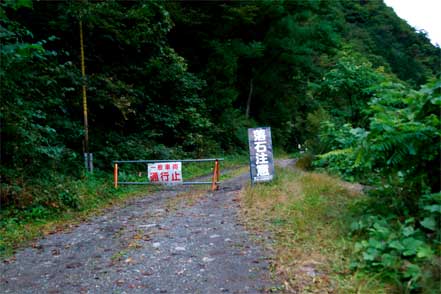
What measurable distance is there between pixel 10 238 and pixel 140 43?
8669mm

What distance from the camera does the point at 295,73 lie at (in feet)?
93.8

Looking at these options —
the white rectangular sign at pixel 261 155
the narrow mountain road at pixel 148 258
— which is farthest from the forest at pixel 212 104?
the white rectangular sign at pixel 261 155

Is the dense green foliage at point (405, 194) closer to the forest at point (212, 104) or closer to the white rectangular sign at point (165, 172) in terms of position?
the forest at point (212, 104)

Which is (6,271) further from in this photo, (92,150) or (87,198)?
(92,150)

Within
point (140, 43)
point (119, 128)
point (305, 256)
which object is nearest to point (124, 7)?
→ point (140, 43)

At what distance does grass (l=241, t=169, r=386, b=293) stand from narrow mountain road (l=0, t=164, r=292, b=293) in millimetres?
266

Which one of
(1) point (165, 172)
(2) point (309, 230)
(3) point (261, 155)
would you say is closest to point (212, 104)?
(1) point (165, 172)

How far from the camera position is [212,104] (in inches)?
897

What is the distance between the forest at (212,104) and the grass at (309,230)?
0.85 feet

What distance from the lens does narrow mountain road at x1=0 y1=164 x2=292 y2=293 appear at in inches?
162

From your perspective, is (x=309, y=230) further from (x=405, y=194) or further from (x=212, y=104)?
(x=212, y=104)

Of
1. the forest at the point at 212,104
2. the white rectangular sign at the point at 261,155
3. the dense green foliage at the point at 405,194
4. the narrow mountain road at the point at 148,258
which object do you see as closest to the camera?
the dense green foliage at the point at 405,194

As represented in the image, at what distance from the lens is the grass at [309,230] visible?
3.83 metres

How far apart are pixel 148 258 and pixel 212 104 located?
1825 centimetres
